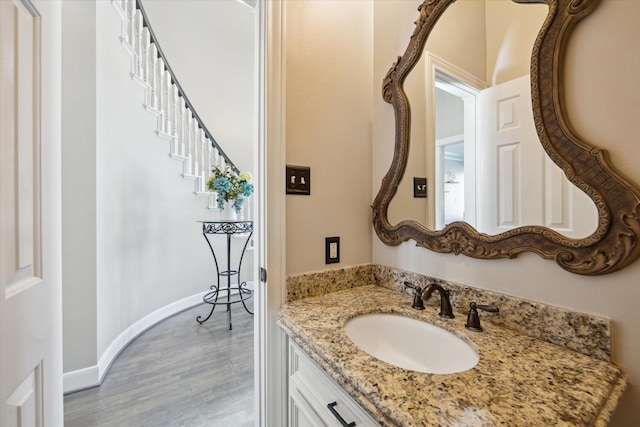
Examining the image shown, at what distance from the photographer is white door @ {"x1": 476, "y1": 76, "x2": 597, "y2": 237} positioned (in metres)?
0.72

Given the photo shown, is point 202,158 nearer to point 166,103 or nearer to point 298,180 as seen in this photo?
point 166,103

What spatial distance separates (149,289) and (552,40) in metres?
3.24

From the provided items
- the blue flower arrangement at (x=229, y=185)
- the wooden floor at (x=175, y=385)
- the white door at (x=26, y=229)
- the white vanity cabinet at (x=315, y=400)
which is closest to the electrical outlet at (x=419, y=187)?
the white vanity cabinet at (x=315, y=400)

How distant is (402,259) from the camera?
1.18 meters

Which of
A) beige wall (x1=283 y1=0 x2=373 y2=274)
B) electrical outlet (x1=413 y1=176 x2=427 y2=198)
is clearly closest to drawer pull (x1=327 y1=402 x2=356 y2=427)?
beige wall (x1=283 y1=0 x2=373 y2=274)

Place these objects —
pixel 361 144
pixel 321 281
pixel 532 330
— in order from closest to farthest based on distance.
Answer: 1. pixel 532 330
2. pixel 321 281
3. pixel 361 144

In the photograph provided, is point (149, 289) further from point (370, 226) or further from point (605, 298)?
point (605, 298)

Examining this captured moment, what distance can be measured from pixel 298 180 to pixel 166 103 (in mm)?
2708

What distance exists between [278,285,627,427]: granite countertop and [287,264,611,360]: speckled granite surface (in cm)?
3

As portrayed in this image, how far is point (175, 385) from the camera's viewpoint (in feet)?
5.75

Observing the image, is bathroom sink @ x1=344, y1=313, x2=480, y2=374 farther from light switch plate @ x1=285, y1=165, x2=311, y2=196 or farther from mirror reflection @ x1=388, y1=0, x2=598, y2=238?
light switch plate @ x1=285, y1=165, x2=311, y2=196

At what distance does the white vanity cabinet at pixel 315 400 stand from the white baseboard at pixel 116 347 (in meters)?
1.42

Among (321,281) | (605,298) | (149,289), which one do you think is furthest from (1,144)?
(149,289)

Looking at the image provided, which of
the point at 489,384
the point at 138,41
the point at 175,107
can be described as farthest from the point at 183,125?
the point at 489,384
